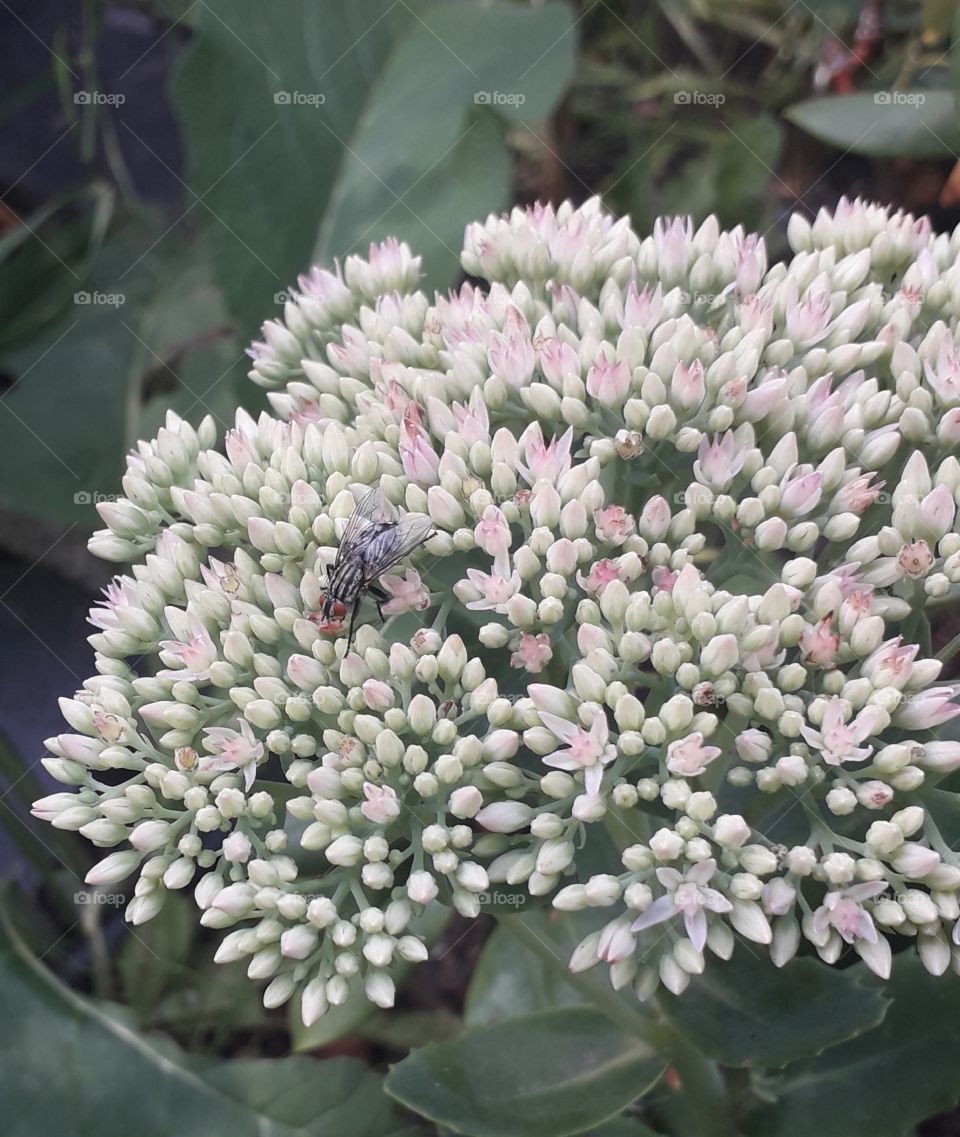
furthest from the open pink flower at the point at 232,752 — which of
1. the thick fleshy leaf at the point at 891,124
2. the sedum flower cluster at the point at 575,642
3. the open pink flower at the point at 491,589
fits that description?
the thick fleshy leaf at the point at 891,124

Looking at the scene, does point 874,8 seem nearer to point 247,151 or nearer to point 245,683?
point 247,151

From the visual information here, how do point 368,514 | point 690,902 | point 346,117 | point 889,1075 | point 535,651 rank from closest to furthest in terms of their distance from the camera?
point 690,902, point 535,651, point 368,514, point 889,1075, point 346,117

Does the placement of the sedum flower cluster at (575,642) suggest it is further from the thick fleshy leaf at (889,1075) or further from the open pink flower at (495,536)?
the thick fleshy leaf at (889,1075)

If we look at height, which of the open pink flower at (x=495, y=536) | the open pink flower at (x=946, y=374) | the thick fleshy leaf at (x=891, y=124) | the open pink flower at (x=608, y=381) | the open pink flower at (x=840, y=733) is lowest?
the open pink flower at (x=840, y=733)

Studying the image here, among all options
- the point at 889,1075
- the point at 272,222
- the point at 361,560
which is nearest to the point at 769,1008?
the point at 889,1075

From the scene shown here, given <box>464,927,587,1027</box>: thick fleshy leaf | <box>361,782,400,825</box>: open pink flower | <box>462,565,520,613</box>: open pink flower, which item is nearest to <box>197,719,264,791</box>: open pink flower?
<box>361,782,400,825</box>: open pink flower

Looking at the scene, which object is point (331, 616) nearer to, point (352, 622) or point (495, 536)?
Result: point (352, 622)
